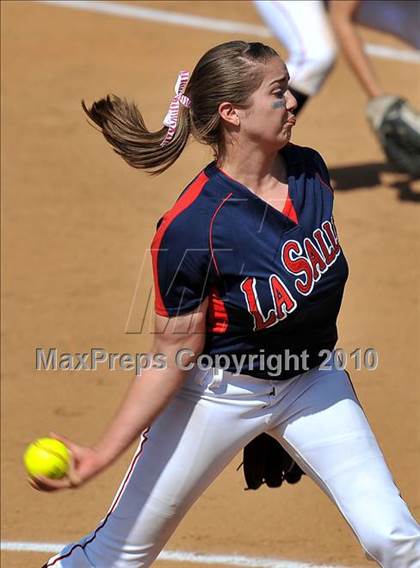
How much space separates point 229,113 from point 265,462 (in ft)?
4.06

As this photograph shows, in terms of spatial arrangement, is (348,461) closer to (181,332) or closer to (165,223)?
(181,332)

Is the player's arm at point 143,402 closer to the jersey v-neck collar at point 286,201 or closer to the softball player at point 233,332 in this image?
the softball player at point 233,332

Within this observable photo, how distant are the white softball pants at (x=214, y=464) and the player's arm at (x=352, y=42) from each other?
14.0 ft

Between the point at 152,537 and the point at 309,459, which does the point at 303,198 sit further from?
the point at 152,537

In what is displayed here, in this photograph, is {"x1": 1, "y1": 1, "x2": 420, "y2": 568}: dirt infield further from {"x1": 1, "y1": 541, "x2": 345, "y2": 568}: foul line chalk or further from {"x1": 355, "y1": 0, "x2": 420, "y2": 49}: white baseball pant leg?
{"x1": 355, "y1": 0, "x2": 420, "y2": 49}: white baseball pant leg

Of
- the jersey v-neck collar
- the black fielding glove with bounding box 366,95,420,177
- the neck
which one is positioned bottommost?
the black fielding glove with bounding box 366,95,420,177

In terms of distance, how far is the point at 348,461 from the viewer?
3635 millimetres

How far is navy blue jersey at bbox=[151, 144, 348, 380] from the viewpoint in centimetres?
345

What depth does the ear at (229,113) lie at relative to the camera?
356cm

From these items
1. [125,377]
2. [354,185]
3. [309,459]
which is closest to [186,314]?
[309,459]

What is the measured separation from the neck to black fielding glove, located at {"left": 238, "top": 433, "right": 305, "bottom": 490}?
92cm

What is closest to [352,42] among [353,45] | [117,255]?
[353,45]

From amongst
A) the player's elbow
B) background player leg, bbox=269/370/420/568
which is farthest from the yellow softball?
background player leg, bbox=269/370/420/568

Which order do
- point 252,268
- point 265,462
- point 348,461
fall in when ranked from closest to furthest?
point 252,268 → point 348,461 → point 265,462
